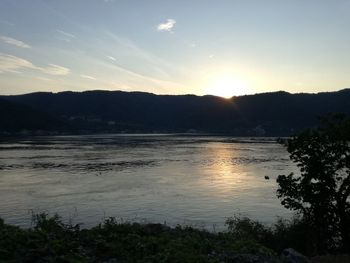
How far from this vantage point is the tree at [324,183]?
100.0 feet

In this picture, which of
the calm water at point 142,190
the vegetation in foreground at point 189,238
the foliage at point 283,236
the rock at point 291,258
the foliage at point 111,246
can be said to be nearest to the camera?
the foliage at point 111,246

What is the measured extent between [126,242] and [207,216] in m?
32.6

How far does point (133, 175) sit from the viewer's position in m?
85.7

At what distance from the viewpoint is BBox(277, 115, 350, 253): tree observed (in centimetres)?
3047

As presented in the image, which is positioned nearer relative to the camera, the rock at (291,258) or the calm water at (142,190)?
the rock at (291,258)

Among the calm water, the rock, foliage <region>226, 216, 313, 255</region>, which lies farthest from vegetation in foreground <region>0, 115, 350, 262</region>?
the calm water

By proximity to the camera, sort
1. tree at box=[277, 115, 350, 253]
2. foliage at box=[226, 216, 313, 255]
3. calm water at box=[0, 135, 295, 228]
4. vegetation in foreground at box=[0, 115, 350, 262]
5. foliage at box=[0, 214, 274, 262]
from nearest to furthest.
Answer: foliage at box=[0, 214, 274, 262] → vegetation in foreground at box=[0, 115, 350, 262] → tree at box=[277, 115, 350, 253] → foliage at box=[226, 216, 313, 255] → calm water at box=[0, 135, 295, 228]

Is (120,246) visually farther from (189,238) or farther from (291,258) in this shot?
(291,258)

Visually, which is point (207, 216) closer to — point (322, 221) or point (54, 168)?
point (322, 221)

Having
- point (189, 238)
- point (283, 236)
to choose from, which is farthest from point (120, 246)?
point (283, 236)

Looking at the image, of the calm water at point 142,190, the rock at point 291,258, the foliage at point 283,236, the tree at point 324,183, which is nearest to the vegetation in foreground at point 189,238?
the tree at point 324,183

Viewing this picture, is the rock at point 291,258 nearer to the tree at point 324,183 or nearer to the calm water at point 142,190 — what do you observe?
the tree at point 324,183

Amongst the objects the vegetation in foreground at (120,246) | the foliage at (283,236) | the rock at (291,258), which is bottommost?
the foliage at (283,236)

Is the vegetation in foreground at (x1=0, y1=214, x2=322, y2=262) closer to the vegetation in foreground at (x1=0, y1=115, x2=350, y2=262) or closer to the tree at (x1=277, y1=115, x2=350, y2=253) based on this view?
the vegetation in foreground at (x1=0, y1=115, x2=350, y2=262)
